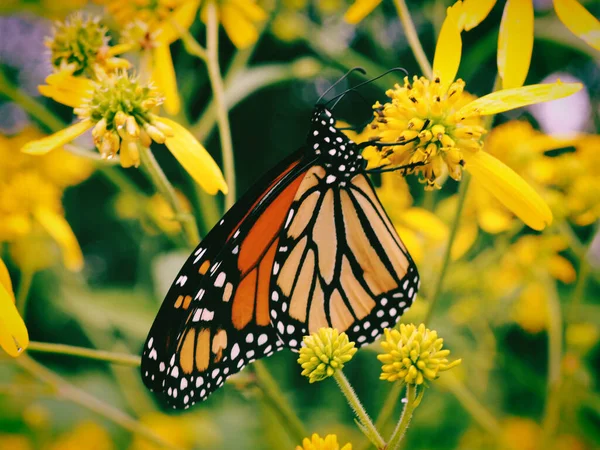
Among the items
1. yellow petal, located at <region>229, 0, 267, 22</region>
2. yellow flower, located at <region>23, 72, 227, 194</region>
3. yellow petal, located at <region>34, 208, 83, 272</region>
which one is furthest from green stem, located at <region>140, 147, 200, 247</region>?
yellow petal, located at <region>34, 208, 83, 272</region>

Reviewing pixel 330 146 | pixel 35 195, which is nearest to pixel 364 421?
pixel 330 146

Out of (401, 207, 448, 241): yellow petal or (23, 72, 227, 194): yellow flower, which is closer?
(23, 72, 227, 194): yellow flower

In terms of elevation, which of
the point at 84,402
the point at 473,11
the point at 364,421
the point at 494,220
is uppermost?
the point at 473,11

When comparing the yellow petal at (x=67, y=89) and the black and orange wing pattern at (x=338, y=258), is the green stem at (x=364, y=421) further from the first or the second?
the yellow petal at (x=67, y=89)

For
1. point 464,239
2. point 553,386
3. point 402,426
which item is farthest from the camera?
point 464,239

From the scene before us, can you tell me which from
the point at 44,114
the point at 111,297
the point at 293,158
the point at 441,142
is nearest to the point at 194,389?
the point at 293,158

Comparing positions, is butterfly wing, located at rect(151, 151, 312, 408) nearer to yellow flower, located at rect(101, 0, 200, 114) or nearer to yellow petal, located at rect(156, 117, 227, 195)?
yellow petal, located at rect(156, 117, 227, 195)

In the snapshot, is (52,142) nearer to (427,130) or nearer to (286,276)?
(286,276)
